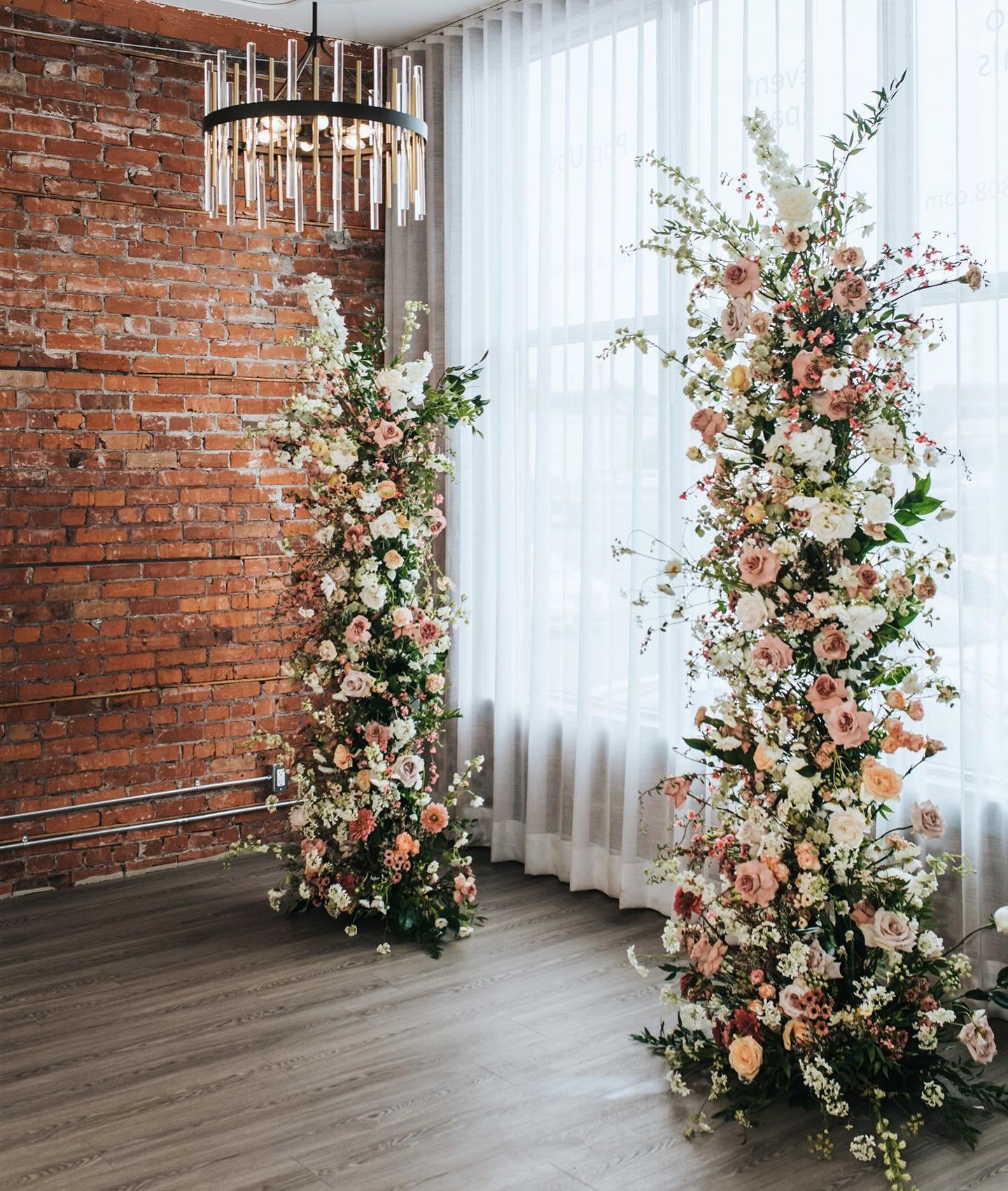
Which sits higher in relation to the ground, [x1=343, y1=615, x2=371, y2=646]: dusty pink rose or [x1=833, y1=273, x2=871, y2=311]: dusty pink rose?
[x1=833, y1=273, x2=871, y2=311]: dusty pink rose

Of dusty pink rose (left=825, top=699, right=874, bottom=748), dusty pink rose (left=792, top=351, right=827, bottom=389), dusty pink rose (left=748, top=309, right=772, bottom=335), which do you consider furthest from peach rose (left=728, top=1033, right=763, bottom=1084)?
dusty pink rose (left=748, top=309, right=772, bottom=335)

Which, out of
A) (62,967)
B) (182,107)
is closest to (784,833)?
(62,967)

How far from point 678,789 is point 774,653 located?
1.45ft

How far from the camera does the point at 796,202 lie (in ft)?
9.06

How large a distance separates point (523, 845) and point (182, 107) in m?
3.23

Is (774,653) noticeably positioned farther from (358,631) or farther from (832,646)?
(358,631)

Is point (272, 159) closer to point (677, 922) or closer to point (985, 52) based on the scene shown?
point (985, 52)

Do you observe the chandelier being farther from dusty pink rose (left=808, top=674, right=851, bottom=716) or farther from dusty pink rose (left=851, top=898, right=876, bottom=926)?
dusty pink rose (left=851, top=898, right=876, bottom=926)

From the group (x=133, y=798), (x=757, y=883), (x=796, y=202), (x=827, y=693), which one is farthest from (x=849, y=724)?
(x=133, y=798)

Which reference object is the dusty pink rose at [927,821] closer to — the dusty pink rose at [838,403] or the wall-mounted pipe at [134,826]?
the dusty pink rose at [838,403]

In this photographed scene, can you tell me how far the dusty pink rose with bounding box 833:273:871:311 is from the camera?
2.73m

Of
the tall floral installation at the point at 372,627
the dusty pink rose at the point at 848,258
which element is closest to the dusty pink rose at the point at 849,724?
the dusty pink rose at the point at 848,258

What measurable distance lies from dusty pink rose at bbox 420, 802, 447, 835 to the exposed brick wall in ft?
4.44

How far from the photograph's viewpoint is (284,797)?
17.6ft
